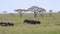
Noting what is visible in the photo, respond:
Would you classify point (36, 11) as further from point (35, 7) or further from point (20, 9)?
point (20, 9)

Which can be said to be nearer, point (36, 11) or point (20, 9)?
point (36, 11)

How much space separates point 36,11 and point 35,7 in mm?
5962

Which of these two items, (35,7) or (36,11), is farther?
(35,7)

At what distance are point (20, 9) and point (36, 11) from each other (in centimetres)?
1214

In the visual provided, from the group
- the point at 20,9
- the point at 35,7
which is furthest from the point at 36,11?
the point at 20,9

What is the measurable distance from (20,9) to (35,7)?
7758mm

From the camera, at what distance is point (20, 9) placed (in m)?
88.6

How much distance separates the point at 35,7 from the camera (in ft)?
276
